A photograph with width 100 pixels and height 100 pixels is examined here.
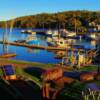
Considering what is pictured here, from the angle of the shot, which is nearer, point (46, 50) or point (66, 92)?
point (66, 92)

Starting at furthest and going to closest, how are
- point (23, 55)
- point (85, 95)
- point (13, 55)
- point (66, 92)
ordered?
point (23, 55)
point (13, 55)
point (66, 92)
point (85, 95)

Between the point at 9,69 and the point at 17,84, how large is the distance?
3389 millimetres

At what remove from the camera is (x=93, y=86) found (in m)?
22.2

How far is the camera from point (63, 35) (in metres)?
146

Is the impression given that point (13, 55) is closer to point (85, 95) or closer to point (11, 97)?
point (11, 97)

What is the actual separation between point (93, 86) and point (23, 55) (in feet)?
208

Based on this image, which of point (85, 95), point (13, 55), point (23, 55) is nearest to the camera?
point (85, 95)

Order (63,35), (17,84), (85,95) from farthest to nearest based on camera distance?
(63,35), (17,84), (85,95)

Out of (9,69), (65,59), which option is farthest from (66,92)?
(65,59)

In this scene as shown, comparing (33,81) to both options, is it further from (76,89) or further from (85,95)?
(85,95)

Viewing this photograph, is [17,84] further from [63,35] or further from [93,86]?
[63,35]

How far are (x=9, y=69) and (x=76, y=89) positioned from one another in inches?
383

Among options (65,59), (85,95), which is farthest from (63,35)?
(85,95)

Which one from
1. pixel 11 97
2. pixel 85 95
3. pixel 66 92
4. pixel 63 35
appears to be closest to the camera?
pixel 85 95
